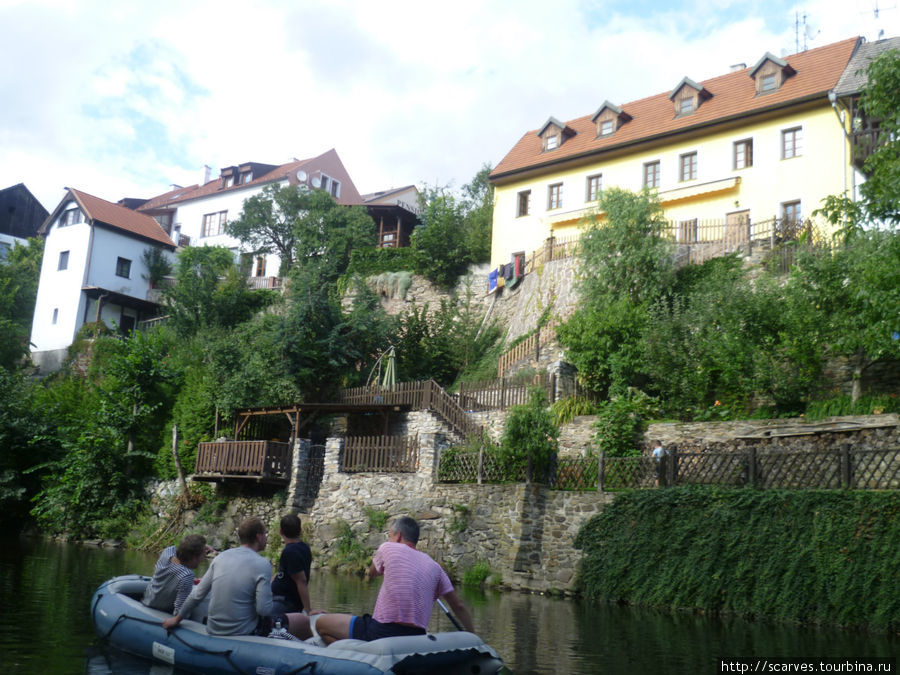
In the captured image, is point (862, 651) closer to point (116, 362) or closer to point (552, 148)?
point (116, 362)

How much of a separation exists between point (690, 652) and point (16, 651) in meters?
7.84

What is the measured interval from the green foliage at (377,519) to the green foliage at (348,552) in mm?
520

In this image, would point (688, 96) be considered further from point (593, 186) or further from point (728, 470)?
point (728, 470)

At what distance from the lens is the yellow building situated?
28938 millimetres

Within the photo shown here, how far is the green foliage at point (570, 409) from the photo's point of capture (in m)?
22.3

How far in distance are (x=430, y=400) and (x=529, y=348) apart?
4953mm

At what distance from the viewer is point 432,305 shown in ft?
120

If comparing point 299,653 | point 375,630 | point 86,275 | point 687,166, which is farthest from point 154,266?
point 375,630

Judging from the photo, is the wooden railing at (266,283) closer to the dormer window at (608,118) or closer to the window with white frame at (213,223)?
the window with white frame at (213,223)

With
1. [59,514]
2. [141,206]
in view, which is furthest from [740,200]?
[141,206]

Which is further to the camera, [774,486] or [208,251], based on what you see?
[208,251]

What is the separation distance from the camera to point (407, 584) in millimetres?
7059

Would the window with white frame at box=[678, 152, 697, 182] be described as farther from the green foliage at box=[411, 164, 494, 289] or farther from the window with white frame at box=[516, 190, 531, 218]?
the green foliage at box=[411, 164, 494, 289]

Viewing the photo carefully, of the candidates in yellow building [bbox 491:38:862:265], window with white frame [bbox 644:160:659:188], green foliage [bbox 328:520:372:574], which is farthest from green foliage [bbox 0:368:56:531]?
window with white frame [bbox 644:160:659:188]
